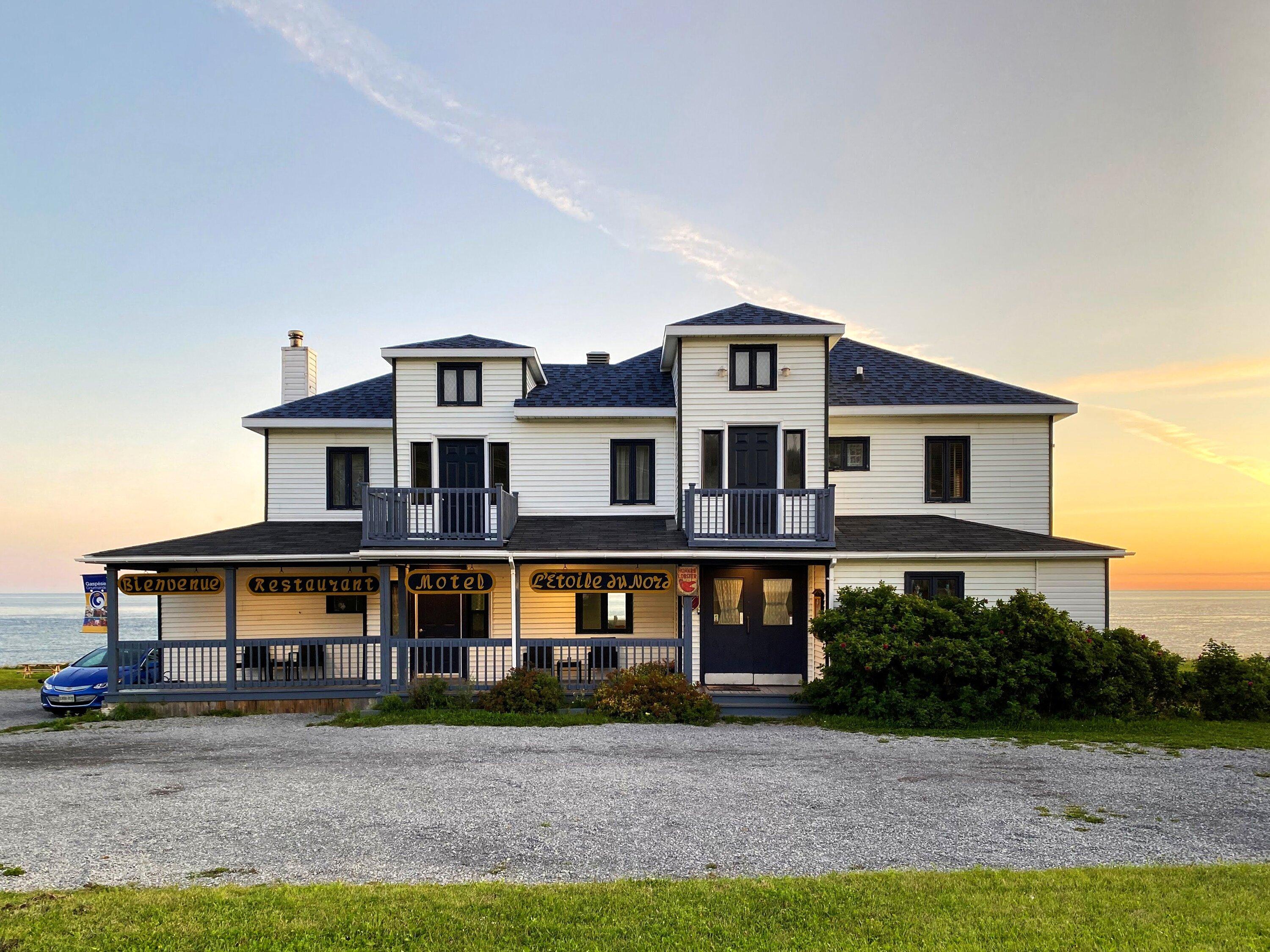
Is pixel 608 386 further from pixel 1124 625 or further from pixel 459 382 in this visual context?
pixel 1124 625

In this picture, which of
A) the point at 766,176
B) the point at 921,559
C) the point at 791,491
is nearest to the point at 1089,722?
the point at 921,559

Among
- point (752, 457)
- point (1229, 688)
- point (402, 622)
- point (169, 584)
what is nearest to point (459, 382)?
point (402, 622)

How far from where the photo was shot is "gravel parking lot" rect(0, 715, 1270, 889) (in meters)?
6.64

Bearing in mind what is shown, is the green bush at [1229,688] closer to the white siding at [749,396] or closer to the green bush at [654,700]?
the white siding at [749,396]

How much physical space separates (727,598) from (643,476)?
378 centimetres

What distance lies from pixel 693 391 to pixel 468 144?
9.80 metres

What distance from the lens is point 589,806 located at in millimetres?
8305

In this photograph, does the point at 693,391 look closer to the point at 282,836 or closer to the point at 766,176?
the point at 766,176

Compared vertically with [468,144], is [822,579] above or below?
below

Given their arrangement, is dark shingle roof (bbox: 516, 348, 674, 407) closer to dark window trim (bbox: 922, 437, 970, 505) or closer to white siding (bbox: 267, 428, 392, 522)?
white siding (bbox: 267, 428, 392, 522)

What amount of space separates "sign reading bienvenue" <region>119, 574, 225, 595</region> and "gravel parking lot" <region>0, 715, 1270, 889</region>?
3.81 metres

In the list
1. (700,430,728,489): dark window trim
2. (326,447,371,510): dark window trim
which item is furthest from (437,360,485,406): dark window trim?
(700,430,728,489): dark window trim

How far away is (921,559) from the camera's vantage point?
52.3 feet

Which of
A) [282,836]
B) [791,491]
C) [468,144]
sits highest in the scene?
[468,144]
